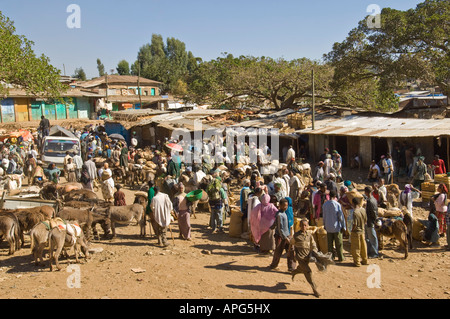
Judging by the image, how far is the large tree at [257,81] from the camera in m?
26.0

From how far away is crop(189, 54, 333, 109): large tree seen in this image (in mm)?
25953

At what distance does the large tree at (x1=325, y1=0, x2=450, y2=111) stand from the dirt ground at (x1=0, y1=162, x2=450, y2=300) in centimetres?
1258

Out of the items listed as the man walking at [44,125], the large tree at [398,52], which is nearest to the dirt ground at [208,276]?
the large tree at [398,52]

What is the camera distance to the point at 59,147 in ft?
61.1

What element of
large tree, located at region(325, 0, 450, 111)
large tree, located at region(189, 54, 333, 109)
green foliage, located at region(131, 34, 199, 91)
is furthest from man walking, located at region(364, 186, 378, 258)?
green foliage, located at region(131, 34, 199, 91)

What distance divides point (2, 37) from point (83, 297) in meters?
17.2

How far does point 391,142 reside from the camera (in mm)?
17281

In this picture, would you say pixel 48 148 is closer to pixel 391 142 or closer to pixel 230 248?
pixel 230 248

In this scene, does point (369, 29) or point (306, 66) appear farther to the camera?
point (306, 66)

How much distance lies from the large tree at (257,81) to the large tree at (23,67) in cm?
1010

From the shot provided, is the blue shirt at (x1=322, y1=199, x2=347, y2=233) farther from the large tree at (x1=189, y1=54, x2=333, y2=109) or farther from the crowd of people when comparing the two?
the large tree at (x1=189, y1=54, x2=333, y2=109)

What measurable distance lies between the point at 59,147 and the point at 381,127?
14.2 meters

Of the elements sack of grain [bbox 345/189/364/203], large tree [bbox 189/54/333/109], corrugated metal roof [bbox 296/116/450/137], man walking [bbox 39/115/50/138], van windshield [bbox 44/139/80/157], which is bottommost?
sack of grain [bbox 345/189/364/203]

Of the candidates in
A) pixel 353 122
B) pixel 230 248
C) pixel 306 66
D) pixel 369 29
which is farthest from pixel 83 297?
pixel 306 66
